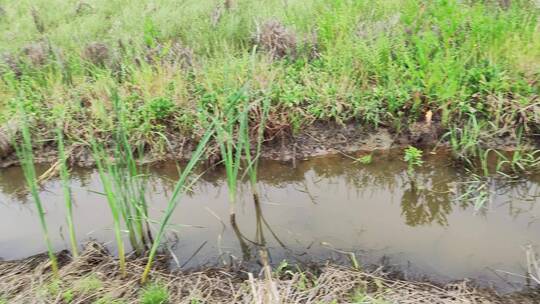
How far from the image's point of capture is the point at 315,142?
4309mm

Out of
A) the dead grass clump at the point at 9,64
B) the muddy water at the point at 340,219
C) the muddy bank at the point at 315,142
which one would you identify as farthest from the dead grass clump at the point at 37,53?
the muddy water at the point at 340,219

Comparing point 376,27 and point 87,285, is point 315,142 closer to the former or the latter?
point 376,27

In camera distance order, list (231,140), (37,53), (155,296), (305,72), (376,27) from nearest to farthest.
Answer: (155,296), (231,140), (305,72), (376,27), (37,53)

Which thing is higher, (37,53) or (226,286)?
(37,53)

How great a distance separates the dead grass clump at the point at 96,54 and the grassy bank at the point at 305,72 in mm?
10

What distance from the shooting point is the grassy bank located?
13.7ft

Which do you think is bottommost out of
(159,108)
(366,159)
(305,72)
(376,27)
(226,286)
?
(226,286)

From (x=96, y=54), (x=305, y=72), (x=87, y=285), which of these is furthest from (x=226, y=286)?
(x=96, y=54)

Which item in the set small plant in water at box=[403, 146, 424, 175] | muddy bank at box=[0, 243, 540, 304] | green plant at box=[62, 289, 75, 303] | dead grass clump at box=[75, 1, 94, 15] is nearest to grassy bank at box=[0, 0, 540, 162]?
small plant in water at box=[403, 146, 424, 175]

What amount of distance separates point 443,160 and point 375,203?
780mm

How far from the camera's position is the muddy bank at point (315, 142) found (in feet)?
13.7

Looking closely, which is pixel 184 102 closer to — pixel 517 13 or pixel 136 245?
pixel 136 245

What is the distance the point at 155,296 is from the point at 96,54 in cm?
312

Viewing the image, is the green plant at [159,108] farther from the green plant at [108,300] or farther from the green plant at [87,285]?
the green plant at [108,300]
